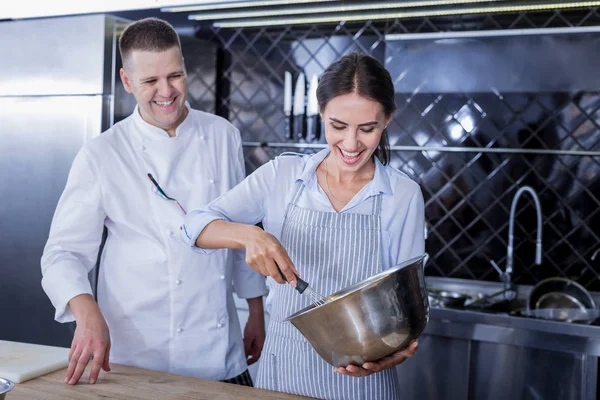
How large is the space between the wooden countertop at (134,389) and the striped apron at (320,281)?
0.45 feet

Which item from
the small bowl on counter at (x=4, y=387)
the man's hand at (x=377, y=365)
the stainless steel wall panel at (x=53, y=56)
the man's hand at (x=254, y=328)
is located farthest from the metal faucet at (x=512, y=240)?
the small bowl on counter at (x=4, y=387)

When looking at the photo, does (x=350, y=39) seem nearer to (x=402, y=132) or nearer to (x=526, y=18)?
(x=402, y=132)

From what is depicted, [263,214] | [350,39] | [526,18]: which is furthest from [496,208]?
[263,214]

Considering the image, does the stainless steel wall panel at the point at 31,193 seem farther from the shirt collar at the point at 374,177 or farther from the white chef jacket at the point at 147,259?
the shirt collar at the point at 374,177

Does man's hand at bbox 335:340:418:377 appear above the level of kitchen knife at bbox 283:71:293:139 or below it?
below

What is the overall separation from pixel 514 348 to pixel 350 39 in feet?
5.21

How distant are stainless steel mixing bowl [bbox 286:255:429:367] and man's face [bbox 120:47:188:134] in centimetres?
79

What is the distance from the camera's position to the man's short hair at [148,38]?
1760 millimetres

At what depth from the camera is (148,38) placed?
1759 millimetres

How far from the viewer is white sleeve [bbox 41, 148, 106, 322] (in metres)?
1.66

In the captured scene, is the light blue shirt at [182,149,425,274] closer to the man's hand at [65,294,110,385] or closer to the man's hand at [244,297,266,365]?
the man's hand at [65,294,110,385]

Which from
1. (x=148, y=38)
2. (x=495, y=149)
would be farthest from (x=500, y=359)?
(x=148, y=38)

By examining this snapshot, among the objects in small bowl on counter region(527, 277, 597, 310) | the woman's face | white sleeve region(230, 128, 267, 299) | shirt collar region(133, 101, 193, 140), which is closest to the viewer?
the woman's face

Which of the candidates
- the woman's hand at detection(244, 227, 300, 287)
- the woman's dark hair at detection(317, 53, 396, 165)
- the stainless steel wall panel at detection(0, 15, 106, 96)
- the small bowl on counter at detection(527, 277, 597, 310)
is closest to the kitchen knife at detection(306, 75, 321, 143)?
the stainless steel wall panel at detection(0, 15, 106, 96)
